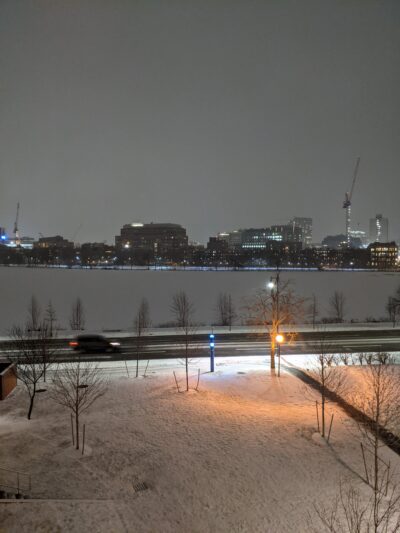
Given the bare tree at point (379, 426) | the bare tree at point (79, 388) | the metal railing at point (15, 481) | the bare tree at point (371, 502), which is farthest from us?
the bare tree at point (79, 388)

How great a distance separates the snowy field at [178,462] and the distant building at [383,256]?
173 meters

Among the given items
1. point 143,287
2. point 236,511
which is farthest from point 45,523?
point 143,287

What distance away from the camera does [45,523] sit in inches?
331

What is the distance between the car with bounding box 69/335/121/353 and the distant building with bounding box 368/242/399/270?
169099 mm

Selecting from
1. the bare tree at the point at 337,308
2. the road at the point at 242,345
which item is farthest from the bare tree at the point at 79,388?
the bare tree at the point at 337,308

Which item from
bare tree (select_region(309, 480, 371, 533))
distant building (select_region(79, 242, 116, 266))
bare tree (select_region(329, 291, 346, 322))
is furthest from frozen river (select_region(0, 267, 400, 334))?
distant building (select_region(79, 242, 116, 266))

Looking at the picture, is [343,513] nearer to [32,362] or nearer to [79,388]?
[79,388]

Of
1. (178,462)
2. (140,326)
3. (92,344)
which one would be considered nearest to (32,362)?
(92,344)

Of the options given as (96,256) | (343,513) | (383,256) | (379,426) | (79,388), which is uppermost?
(96,256)

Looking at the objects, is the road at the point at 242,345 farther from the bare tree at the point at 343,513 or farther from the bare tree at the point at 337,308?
the bare tree at the point at 343,513

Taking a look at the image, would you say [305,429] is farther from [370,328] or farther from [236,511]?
[370,328]

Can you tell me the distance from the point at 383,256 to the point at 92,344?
174 metres

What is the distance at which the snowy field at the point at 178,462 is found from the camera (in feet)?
30.6

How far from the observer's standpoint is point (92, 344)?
84.4 feet
